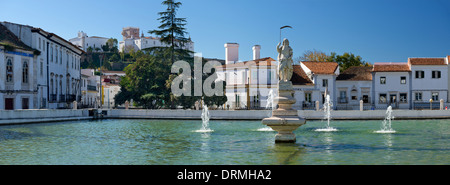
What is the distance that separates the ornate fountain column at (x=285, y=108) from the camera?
16828 mm

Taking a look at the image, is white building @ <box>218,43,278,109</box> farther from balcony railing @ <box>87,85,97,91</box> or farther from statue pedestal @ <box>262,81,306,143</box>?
statue pedestal @ <box>262,81,306,143</box>

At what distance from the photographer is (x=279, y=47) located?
17.8 meters

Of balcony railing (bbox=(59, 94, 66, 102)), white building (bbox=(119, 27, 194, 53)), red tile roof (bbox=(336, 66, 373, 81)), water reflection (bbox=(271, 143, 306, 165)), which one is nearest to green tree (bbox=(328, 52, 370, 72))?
red tile roof (bbox=(336, 66, 373, 81))

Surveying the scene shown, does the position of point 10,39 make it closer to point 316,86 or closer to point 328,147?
point 328,147

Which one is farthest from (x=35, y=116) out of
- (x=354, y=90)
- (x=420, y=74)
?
(x=420, y=74)

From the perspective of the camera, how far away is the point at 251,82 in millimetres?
52406

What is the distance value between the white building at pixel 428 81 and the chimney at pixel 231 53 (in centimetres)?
2262

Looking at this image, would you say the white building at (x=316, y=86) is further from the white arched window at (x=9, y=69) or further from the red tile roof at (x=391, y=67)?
the white arched window at (x=9, y=69)

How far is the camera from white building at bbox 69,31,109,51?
145 m

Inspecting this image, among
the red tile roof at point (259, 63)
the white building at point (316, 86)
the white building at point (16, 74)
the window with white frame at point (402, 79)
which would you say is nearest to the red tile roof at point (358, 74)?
the white building at point (316, 86)

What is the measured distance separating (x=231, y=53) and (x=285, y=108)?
43.3 metres

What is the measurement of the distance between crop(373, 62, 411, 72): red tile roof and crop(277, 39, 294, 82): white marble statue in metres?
41.8

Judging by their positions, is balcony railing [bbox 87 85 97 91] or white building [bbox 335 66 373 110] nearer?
white building [bbox 335 66 373 110]
